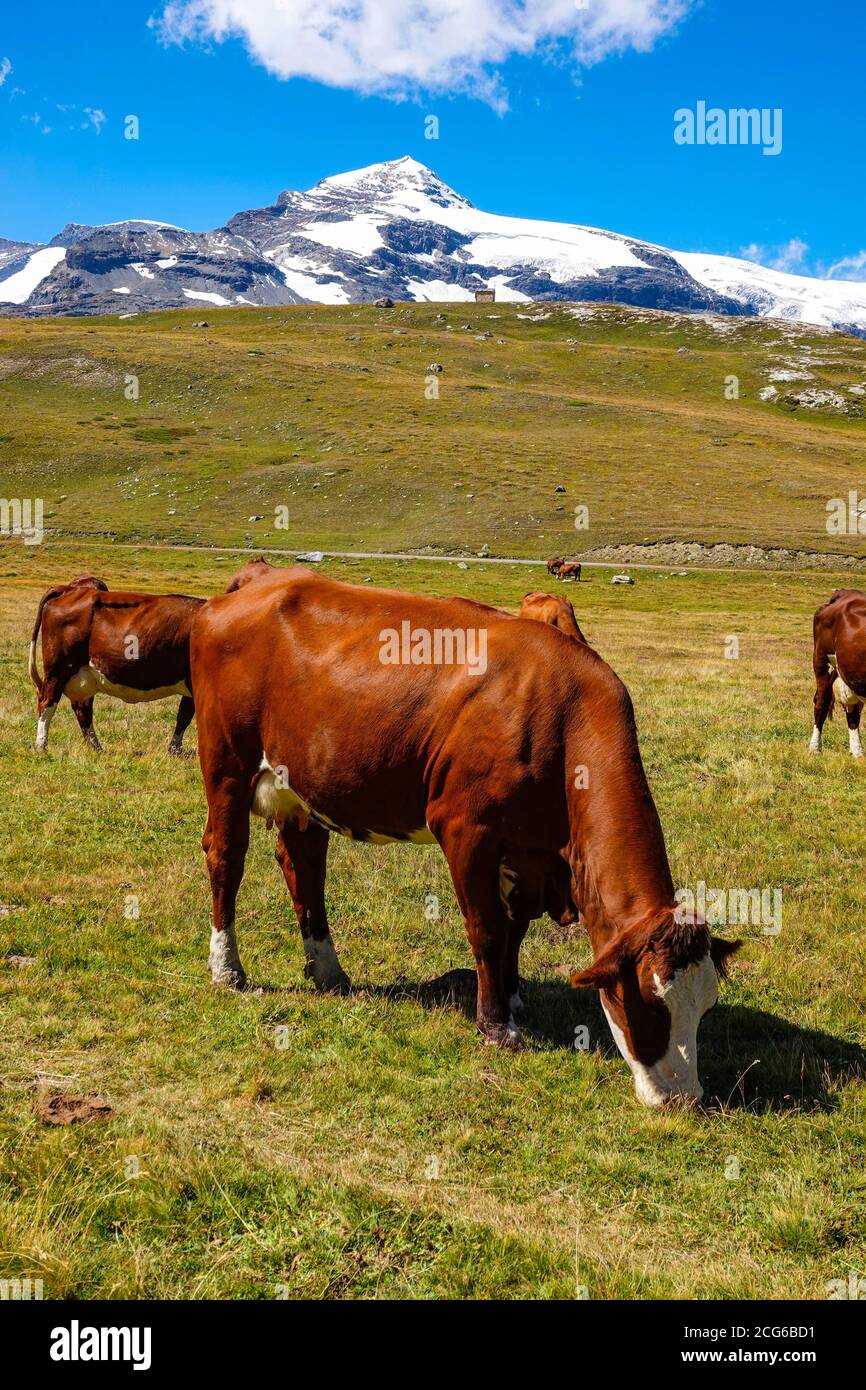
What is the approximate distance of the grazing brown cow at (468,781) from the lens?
19.6ft

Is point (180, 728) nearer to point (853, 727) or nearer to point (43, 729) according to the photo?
point (43, 729)

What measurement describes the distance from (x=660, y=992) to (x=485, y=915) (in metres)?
1.60

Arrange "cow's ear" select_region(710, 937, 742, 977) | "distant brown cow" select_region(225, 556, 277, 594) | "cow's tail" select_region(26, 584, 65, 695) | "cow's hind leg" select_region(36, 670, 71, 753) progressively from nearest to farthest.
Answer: "cow's ear" select_region(710, 937, 742, 977)
"distant brown cow" select_region(225, 556, 277, 594)
"cow's hind leg" select_region(36, 670, 71, 753)
"cow's tail" select_region(26, 584, 65, 695)

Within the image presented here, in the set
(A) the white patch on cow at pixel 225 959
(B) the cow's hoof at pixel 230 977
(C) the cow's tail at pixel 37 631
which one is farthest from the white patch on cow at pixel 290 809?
(C) the cow's tail at pixel 37 631

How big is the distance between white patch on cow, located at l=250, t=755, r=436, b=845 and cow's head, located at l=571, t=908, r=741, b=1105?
2031 millimetres

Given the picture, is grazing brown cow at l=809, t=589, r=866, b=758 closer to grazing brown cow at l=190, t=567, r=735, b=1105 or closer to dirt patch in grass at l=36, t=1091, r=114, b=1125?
grazing brown cow at l=190, t=567, r=735, b=1105

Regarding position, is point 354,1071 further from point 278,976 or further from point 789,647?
point 789,647

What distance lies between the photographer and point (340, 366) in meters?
125

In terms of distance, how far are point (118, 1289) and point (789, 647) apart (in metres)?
31.1

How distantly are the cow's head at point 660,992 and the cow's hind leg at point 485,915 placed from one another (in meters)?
1.16

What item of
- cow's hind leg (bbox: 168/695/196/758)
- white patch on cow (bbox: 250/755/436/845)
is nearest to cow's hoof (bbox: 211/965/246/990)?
white patch on cow (bbox: 250/755/436/845)

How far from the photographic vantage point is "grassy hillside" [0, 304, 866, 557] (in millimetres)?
72062

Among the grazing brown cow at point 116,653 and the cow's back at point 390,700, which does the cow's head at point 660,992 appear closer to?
the cow's back at point 390,700

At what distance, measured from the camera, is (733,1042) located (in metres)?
7.28
